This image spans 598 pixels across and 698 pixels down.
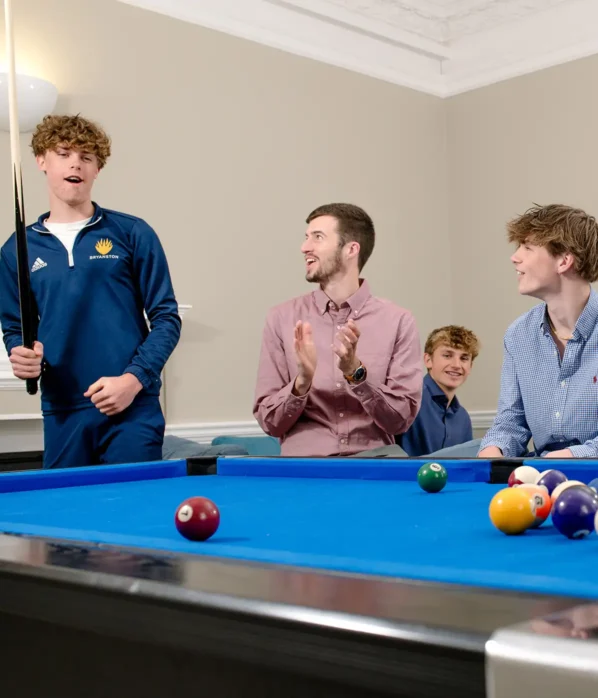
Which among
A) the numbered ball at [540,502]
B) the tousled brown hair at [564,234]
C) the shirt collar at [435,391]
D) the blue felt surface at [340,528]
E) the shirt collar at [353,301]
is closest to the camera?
the blue felt surface at [340,528]

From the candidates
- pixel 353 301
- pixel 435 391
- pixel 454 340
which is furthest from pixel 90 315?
pixel 454 340

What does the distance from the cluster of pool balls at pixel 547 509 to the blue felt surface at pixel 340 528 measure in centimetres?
1

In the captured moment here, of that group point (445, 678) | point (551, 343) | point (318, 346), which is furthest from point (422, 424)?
point (445, 678)

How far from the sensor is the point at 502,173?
5996 millimetres

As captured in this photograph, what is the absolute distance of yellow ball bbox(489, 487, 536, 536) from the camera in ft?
3.59

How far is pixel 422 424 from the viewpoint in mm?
4184

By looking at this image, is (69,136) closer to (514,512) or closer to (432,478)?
(432,478)

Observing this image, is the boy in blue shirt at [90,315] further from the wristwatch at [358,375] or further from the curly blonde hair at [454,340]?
the curly blonde hair at [454,340]

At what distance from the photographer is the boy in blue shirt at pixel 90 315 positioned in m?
2.67

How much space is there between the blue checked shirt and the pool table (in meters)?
1.43

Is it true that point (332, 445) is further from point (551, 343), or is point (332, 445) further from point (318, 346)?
point (551, 343)

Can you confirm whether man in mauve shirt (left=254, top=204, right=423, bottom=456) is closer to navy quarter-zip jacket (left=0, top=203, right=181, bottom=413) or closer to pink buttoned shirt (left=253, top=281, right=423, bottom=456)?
pink buttoned shirt (left=253, top=281, right=423, bottom=456)

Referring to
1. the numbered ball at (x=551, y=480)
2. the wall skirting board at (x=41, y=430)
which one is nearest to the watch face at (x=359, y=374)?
the numbered ball at (x=551, y=480)

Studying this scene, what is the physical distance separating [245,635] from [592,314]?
2209 mm
